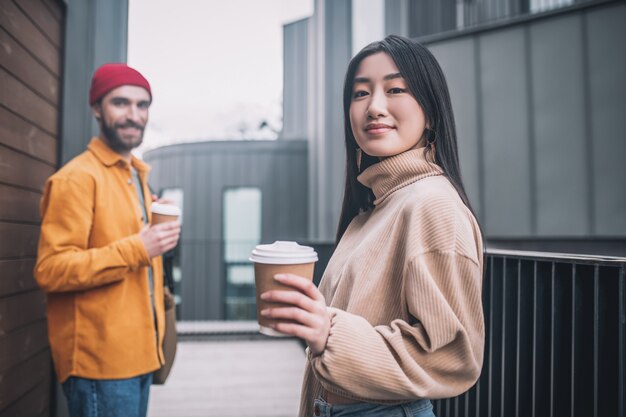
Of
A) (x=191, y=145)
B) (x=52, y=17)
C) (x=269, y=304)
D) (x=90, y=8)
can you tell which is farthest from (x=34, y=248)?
(x=191, y=145)

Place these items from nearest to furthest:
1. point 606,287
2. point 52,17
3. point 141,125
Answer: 1. point 606,287
2. point 141,125
3. point 52,17

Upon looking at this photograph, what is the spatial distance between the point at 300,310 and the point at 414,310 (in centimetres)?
22

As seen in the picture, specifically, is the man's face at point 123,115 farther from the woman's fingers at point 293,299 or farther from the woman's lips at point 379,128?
the woman's fingers at point 293,299

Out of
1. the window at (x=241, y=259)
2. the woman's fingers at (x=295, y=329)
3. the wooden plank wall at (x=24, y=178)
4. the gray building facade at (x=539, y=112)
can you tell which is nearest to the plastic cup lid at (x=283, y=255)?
the woman's fingers at (x=295, y=329)

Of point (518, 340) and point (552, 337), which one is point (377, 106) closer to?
point (552, 337)

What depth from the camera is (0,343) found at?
177 centimetres

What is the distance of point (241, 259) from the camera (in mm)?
9914

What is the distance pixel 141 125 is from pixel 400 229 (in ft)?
4.62

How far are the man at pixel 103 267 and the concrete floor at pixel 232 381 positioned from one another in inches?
75.3

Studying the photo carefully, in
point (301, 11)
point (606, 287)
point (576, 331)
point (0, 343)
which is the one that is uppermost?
point (301, 11)

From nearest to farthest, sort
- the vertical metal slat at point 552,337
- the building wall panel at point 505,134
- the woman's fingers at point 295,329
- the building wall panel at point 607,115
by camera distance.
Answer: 1. the woman's fingers at point 295,329
2. the vertical metal slat at point 552,337
3. the building wall panel at point 607,115
4. the building wall panel at point 505,134

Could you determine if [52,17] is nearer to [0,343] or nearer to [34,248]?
[34,248]

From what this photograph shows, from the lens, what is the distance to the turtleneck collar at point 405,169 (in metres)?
1.01

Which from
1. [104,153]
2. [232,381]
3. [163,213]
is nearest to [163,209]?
[163,213]
